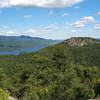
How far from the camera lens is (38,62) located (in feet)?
270

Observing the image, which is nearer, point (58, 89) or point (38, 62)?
point (58, 89)

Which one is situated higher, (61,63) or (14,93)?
(61,63)

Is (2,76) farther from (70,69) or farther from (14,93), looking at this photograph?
(70,69)

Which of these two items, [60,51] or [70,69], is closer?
[70,69]

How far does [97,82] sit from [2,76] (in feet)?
86.4

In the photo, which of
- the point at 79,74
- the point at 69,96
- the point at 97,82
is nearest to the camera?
the point at 69,96

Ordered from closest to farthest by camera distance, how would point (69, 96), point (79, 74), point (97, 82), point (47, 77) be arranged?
point (69, 96)
point (97, 82)
point (47, 77)
point (79, 74)

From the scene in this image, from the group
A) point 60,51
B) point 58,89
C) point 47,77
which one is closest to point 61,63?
point 60,51

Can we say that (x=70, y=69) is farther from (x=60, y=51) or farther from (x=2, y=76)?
(x=2, y=76)

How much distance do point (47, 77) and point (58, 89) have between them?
13030mm

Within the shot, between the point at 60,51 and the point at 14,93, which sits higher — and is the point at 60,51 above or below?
above

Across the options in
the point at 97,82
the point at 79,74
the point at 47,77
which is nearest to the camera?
the point at 97,82

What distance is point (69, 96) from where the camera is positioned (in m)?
59.2

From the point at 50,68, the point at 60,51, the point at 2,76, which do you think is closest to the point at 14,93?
the point at 2,76
